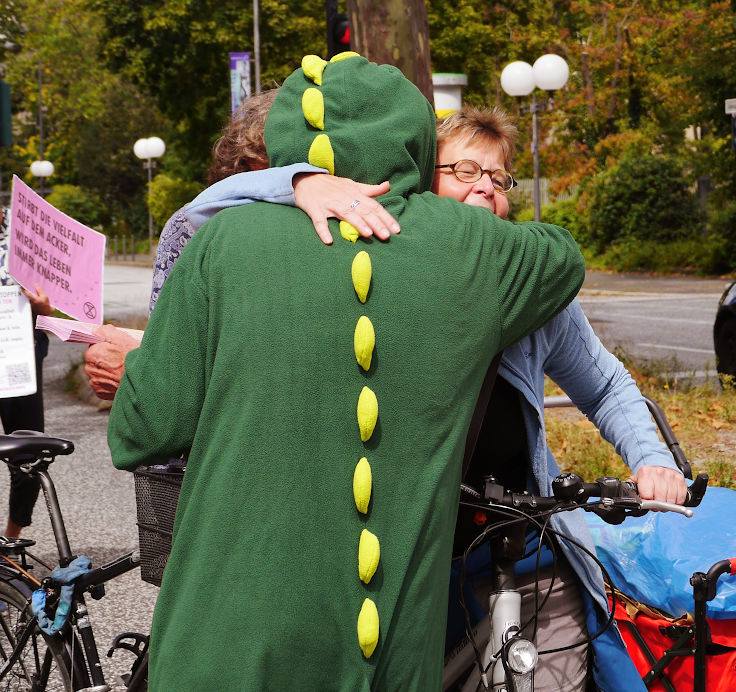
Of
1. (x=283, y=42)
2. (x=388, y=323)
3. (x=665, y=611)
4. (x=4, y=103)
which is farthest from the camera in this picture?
(x=283, y=42)

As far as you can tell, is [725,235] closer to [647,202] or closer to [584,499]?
[647,202]

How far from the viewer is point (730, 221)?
28359 mm

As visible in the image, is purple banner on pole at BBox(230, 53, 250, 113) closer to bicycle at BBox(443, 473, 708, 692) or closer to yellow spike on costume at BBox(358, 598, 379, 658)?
bicycle at BBox(443, 473, 708, 692)

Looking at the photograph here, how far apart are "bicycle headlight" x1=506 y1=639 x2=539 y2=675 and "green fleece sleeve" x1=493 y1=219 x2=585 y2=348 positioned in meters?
0.59

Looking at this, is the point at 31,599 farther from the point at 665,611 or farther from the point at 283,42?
the point at 283,42

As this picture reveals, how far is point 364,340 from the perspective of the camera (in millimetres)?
1608

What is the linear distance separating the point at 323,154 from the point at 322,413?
1.36 ft

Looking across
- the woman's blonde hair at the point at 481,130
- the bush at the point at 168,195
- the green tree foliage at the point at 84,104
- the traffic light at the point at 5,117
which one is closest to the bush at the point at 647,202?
the bush at the point at 168,195

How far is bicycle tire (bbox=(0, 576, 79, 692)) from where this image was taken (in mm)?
3084

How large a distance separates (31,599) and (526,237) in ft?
6.73

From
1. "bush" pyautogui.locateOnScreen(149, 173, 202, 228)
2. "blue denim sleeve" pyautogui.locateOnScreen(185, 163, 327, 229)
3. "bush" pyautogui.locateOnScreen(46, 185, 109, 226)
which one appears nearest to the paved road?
"blue denim sleeve" pyautogui.locateOnScreen(185, 163, 327, 229)

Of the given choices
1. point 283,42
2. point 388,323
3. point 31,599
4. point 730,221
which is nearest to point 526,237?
point 388,323

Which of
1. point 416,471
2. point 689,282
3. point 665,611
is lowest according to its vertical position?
point 689,282

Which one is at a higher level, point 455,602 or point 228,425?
point 228,425
